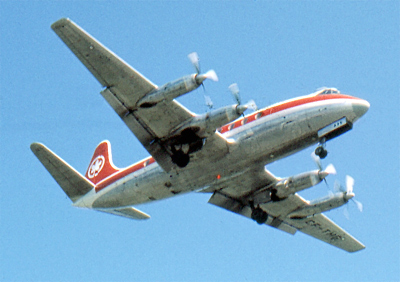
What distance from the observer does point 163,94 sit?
26453mm

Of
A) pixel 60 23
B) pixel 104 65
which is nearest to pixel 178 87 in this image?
pixel 104 65

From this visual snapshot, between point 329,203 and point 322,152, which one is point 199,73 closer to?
point 322,152

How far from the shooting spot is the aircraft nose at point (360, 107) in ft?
93.2

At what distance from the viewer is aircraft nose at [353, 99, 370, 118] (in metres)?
28.4

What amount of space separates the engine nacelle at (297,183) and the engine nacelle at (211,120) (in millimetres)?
7546

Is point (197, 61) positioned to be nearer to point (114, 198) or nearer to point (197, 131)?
point (197, 131)

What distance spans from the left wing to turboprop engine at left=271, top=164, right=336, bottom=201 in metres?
6.38

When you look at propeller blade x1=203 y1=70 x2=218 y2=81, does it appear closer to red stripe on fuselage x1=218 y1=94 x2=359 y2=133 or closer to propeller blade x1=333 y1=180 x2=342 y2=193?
red stripe on fuselage x1=218 y1=94 x2=359 y2=133

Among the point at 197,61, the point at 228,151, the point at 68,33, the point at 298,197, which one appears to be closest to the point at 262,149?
the point at 228,151

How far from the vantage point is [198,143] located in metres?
28.8

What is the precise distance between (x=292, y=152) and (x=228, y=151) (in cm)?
342

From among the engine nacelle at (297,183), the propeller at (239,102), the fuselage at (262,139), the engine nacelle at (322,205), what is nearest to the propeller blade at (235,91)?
the propeller at (239,102)

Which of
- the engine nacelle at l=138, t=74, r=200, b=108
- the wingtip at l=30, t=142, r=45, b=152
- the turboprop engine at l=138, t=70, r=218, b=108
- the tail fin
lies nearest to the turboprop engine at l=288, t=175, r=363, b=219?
the tail fin

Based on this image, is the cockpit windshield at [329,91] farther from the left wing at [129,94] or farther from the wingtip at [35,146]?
the wingtip at [35,146]
